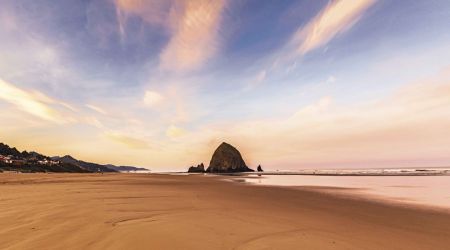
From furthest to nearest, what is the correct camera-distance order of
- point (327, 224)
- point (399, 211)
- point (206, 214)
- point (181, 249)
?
1. point (399, 211)
2. point (206, 214)
3. point (327, 224)
4. point (181, 249)

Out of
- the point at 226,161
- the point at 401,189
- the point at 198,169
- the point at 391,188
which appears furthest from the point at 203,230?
the point at 198,169

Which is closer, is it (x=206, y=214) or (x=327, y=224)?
(x=327, y=224)

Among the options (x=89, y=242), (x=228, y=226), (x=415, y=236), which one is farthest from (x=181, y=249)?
(x=415, y=236)

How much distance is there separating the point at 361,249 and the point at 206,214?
163 inches

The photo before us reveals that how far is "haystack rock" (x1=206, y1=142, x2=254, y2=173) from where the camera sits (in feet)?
438

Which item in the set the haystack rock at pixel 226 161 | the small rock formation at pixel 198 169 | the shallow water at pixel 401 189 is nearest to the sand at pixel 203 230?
the shallow water at pixel 401 189

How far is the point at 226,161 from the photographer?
13500 centimetres

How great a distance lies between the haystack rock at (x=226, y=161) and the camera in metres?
134

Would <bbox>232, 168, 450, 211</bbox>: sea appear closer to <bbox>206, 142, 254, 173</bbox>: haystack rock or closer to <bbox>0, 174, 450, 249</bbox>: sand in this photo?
<bbox>0, 174, 450, 249</bbox>: sand

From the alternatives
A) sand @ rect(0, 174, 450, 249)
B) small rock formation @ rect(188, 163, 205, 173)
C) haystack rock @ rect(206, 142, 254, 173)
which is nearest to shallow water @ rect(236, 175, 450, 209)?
sand @ rect(0, 174, 450, 249)

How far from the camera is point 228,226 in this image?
6176 millimetres

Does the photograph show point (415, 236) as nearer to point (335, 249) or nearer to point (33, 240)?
point (335, 249)

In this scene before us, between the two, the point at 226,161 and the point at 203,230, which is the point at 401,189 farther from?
the point at 226,161

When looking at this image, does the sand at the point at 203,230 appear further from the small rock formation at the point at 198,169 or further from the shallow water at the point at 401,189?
the small rock formation at the point at 198,169
